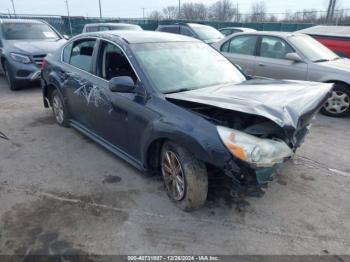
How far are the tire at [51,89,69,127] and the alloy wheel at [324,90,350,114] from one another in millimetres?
4979

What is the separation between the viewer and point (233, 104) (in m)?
2.77

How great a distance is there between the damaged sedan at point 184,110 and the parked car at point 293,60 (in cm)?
278

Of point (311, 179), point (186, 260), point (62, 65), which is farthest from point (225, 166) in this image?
point (62, 65)

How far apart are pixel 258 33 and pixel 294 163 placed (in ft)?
13.5

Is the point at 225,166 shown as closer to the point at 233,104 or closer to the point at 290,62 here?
the point at 233,104

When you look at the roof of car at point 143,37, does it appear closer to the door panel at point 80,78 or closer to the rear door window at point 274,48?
the door panel at point 80,78

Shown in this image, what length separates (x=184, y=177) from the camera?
9.67ft

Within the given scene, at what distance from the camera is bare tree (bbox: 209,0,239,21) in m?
45.9

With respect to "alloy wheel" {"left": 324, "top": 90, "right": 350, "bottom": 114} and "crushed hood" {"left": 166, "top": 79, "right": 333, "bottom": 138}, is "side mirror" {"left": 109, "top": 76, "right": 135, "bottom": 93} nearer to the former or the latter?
"crushed hood" {"left": 166, "top": 79, "right": 333, "bottom": 138}

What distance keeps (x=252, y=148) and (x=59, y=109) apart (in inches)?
154

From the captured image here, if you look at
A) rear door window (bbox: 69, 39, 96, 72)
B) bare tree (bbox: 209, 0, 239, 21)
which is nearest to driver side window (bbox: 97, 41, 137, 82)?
rear door window (bbox: 69, 39, 96, 72)

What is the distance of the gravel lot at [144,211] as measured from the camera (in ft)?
8.95

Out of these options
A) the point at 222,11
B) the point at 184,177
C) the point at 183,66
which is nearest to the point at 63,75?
the point at 183,66

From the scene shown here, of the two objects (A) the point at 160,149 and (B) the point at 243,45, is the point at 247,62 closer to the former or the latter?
(B) the point at 243,45
